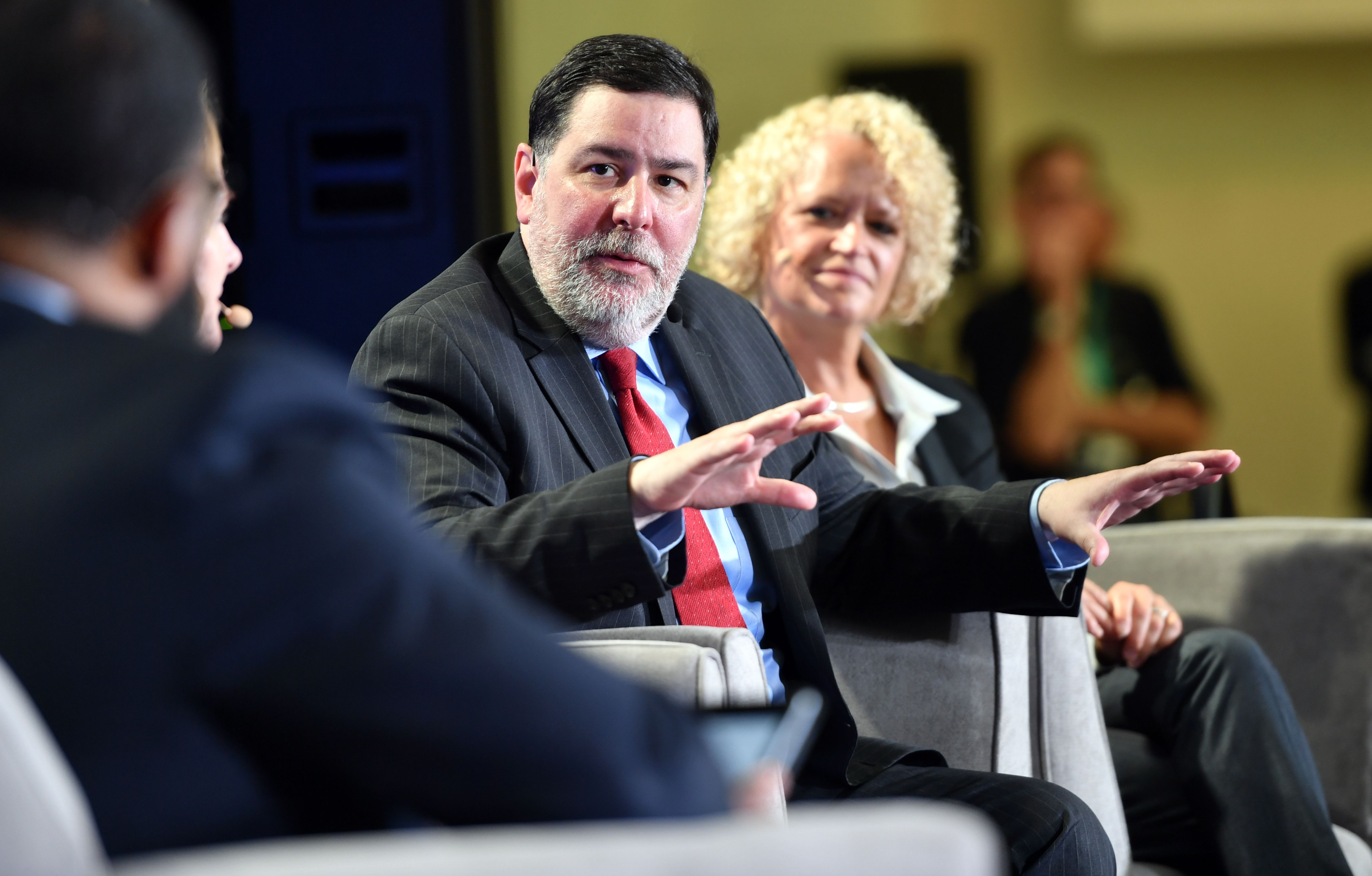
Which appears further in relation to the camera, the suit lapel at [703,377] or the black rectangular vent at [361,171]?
the black rectangular vent at [361,171]

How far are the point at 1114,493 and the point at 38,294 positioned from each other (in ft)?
3.88

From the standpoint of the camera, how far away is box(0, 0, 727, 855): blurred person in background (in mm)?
604

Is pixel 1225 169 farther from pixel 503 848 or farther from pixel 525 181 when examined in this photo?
pixel 503 848

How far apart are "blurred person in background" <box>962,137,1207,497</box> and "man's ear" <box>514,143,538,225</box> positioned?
2612 mm

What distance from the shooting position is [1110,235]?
14.1ft

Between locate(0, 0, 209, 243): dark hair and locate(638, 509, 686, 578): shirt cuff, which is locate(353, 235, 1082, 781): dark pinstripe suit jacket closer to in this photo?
locate(638, 509, 686, 578): shirt cuff

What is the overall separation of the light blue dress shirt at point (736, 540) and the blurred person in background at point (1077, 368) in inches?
102

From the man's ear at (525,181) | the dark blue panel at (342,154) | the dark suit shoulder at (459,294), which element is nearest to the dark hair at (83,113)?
the dark suit shoulder at (459,294)

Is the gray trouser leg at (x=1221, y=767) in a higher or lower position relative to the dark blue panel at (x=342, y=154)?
lower

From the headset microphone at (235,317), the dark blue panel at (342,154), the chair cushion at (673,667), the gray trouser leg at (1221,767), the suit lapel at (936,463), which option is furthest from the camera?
the dark blue panel at (342,154)

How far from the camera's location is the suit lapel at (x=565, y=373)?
155 cm

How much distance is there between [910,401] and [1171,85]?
265cm

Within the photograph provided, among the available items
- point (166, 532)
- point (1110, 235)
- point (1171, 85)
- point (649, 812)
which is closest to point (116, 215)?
point (166, 532)

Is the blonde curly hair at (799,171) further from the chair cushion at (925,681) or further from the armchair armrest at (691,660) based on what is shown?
the armchair armrest at (691,660)
